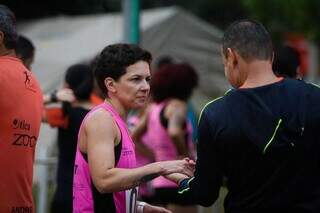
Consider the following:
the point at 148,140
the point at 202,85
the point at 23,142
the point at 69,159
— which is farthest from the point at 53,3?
the point at 23,142

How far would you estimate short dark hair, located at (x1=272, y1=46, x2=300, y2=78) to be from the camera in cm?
615

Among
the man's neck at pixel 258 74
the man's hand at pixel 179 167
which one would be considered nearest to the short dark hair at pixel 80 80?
the man's hand at pixel 179 167

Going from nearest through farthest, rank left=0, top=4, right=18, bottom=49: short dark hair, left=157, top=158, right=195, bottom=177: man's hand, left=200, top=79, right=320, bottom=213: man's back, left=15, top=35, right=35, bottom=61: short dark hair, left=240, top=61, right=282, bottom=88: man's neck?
left=200, top=79, right=320, bottom=213: man's back → left=240, top=61, right=282, bottom=88: man's neck → left=157, top=158, right=195, bottom=177: man's hand → left=0, top=4, right=18, bottom=49: short dark hair → left=15, top=35, right=35, bottom=61: short dark hair

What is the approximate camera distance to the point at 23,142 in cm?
499

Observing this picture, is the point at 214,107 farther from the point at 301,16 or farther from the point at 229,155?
the point at 301,16

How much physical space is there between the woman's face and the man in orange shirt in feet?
1.78

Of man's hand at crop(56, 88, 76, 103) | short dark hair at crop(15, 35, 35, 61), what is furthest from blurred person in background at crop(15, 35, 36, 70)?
man's hand at crop(56, 88, 76, 103)

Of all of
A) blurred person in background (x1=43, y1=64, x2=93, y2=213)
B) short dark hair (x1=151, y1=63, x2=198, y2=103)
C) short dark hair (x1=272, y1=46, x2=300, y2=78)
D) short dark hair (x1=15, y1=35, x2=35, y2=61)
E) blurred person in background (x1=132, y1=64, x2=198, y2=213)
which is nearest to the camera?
short dark hair (x1=272, y1=46, x2=300, y2=78)

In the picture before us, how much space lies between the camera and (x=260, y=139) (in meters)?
4.34

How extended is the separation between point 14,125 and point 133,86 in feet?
2.24

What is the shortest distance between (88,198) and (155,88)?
387 centimetres

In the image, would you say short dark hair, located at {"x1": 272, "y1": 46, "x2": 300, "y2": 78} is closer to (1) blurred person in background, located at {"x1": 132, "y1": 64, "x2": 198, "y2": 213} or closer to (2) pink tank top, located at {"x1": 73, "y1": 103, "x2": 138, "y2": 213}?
(2) pink tank top, located at {"x1": 73, "y1": 103, "x2": 138, "y2": 213}

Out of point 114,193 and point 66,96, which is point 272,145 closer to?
point 114,193

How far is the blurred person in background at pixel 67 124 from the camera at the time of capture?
278 inches
